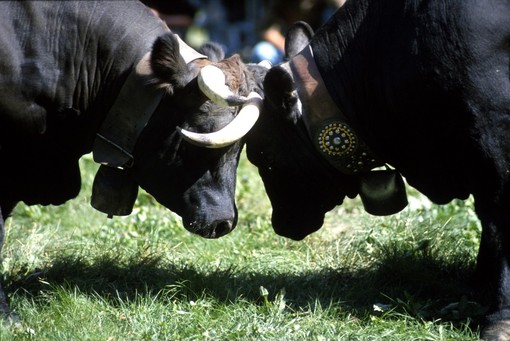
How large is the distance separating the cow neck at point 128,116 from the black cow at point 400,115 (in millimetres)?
614

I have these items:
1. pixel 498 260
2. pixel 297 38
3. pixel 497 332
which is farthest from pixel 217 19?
pixel 497 332

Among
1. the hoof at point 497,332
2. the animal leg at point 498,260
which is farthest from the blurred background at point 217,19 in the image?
the hoof at point 497,332

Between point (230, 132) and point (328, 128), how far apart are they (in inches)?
22.0

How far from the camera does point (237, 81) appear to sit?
5043mm

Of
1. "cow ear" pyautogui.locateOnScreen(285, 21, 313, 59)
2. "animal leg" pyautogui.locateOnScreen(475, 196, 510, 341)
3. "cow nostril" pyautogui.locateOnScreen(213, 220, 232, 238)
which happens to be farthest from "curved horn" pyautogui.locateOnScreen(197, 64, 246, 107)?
"animal leg" pyautogui.locateOnScreen(475, 196, 510, 341)

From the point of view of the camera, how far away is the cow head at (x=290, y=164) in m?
5.08

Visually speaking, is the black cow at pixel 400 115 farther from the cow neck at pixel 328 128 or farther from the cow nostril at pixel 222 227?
the cow nostril at pixel 222 227

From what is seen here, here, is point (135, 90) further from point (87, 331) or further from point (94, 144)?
point (87, 331)

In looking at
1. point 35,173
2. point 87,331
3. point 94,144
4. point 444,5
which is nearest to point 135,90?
point 94,144

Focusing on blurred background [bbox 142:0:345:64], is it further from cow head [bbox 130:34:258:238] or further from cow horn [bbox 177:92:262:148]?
cow horn [bbox 177:92:262:148]

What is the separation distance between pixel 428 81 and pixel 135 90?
1.48 meters

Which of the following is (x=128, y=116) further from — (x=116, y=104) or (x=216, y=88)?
(x=216, y=88)

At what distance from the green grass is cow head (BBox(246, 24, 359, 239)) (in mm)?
435

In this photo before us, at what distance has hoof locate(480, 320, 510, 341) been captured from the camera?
467 cm
